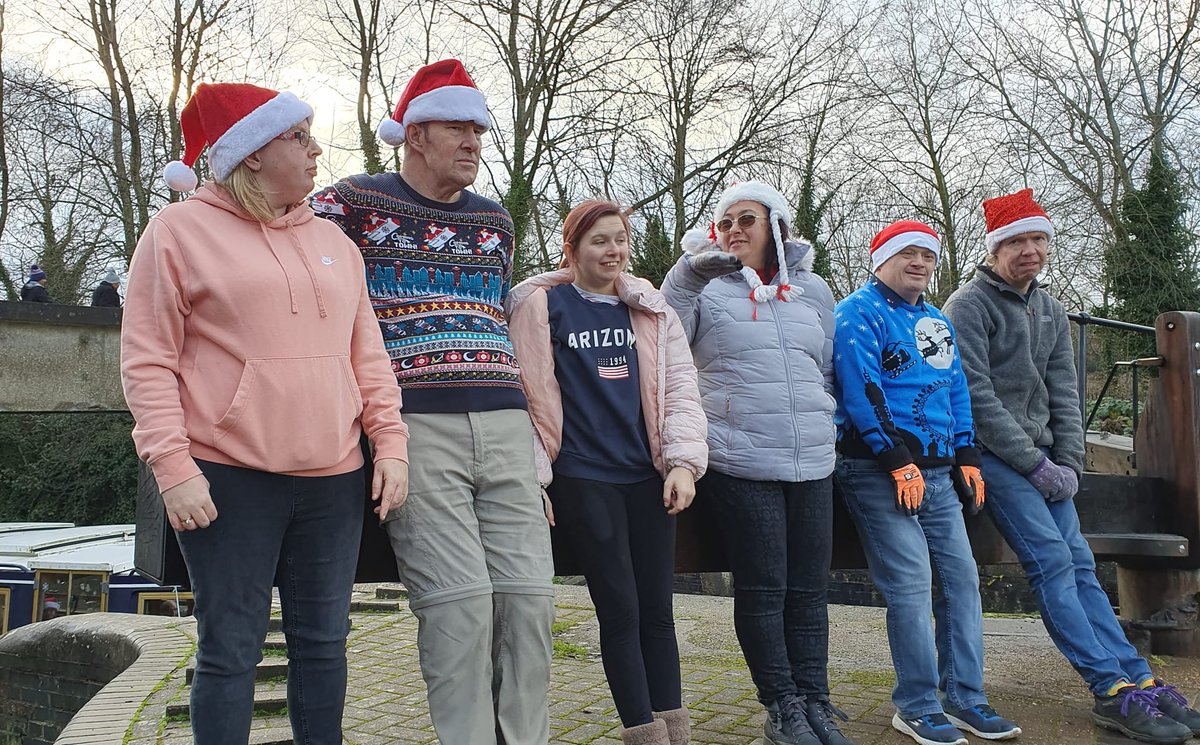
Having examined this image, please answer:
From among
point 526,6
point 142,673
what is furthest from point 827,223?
point 142,673

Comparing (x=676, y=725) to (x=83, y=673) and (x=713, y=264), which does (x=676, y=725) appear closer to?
(x=713, y=264)

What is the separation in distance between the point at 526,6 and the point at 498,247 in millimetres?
15782

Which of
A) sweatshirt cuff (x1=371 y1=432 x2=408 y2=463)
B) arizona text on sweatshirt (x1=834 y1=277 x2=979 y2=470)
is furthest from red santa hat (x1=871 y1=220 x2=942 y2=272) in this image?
sweatshirt cuff (x1=371 y1=432 x2=408 y2=463)

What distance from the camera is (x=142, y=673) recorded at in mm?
5332

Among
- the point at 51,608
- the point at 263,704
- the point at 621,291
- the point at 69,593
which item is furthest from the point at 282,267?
the point at 51,608

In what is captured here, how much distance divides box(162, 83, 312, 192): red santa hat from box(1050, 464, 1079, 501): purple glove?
10.2 ft

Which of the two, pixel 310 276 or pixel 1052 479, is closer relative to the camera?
pixel 310 276

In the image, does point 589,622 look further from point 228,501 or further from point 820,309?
point 228,501

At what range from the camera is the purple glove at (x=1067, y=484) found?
4.04m

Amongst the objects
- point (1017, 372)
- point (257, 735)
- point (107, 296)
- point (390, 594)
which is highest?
point (107, 296)

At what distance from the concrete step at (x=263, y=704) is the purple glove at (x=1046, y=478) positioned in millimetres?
3136

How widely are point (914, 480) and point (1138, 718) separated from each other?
121 centimetres

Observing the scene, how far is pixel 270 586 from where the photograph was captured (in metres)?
2.53

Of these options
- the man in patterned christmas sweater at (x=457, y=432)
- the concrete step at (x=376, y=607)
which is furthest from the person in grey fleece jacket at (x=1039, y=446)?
the concrete step at (x=376, y=607)
